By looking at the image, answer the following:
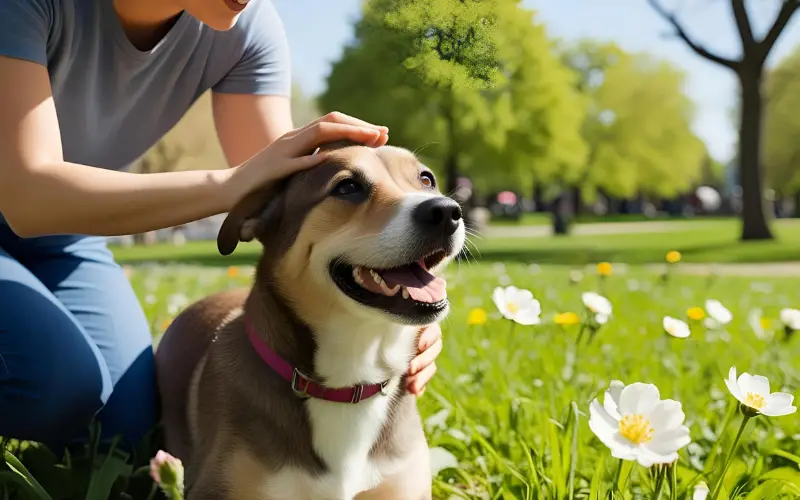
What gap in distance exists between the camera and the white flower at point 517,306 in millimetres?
2688

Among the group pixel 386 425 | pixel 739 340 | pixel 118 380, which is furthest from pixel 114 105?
pixel 739 340

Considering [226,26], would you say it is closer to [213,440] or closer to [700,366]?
[213,440]

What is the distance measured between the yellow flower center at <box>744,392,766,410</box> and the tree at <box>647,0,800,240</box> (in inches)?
577

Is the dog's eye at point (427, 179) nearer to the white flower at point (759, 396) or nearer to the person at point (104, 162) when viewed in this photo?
the person at point (104, 162)

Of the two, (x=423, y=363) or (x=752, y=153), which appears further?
(x=752, y=153)

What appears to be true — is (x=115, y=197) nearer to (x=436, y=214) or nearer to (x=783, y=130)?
(x=436, y=214)

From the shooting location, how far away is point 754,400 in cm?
186

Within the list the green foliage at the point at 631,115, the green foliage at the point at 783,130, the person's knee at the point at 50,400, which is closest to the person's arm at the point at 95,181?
the person's knee at the point at 50,400

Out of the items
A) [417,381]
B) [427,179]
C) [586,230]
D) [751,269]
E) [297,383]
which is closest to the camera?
[297,383]

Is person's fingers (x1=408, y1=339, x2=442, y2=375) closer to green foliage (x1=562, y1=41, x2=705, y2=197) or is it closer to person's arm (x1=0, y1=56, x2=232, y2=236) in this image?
person's arm (x1=0, y1=56, x2=232, y2=236)

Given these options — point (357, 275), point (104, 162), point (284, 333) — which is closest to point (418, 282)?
point (357, 275)

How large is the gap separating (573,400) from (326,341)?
3.33ft

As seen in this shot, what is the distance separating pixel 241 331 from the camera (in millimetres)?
2465

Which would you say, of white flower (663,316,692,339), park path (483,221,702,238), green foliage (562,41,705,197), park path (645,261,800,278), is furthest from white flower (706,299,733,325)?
green foliage (562,41,705,197)
